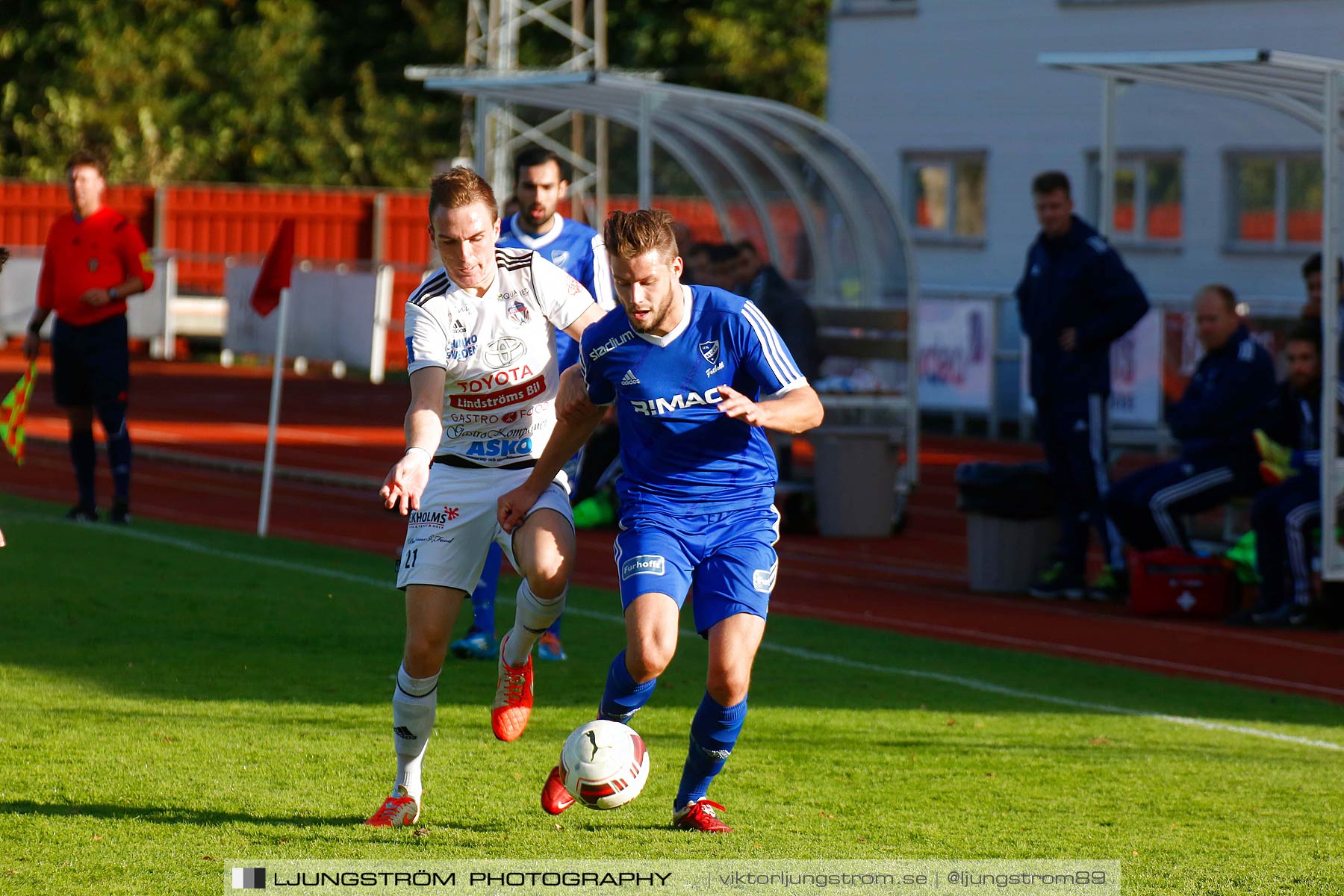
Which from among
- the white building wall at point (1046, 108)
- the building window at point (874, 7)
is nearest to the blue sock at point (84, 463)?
the white building wall at point (1046, 108)

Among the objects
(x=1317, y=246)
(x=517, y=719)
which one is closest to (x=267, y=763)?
(x=517, y=719)

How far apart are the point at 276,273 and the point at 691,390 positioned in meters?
7.46

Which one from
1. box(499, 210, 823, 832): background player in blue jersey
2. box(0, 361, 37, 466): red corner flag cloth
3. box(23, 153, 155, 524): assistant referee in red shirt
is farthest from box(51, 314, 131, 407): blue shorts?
box(499, 210, 823, 832): background player in blue jersey

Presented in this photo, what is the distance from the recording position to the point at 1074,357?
11156 mm

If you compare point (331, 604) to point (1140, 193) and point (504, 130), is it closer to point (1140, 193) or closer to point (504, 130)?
point (504, 130)

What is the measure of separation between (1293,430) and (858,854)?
21.0 feet

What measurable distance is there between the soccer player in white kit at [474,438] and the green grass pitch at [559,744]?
1.36 ft

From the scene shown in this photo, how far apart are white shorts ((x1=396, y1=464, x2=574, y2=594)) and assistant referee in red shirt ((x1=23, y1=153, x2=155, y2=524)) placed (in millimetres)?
6432

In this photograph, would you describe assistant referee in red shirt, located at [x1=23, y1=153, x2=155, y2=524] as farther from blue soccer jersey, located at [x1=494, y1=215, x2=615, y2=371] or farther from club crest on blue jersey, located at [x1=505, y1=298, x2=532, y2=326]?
club crest on blue jersey, located at [x1=505, y1=298, x2=532, y2=326]

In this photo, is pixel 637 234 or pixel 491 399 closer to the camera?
pixel 637 234

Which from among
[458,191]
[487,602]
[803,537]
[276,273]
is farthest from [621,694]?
[803,537]

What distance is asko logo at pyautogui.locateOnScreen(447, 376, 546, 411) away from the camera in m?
5.79

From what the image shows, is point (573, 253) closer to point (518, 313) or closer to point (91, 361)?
point (518, 313)

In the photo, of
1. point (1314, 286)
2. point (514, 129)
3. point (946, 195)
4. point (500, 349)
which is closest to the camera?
point (500, 349)
